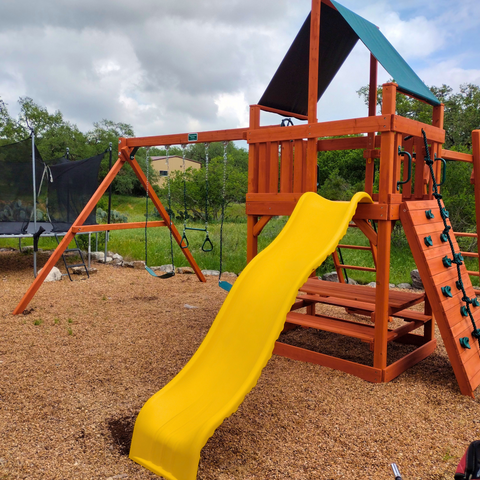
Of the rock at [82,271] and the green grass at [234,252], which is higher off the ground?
the green grass at [234,252]

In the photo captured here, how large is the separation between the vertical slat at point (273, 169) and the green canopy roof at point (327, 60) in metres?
1.08

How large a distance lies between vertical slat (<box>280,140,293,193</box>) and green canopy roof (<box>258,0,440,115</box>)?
3.89 feet

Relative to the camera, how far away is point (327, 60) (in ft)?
18.7

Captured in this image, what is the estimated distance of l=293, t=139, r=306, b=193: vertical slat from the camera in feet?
14.2

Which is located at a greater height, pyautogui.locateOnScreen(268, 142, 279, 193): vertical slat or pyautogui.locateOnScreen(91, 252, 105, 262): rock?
Result: pyautogui.locateOnScreen(268, 142, 279, 193): vertical slat

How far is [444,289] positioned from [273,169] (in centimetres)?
198

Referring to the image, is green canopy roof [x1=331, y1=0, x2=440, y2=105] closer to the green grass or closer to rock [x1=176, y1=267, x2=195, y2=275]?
the green grass

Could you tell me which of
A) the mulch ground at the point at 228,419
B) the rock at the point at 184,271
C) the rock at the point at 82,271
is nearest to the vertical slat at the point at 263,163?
the mulch ground at the point at 228,419

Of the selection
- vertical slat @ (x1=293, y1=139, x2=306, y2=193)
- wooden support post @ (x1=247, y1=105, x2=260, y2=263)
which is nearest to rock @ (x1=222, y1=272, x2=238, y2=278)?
wooden support post @ (x1=247, y1=105, x2=260, y2=263)

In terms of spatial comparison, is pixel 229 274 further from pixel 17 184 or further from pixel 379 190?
pixel 379 190

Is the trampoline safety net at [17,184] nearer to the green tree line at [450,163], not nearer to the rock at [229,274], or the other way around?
the rock at [229,274]

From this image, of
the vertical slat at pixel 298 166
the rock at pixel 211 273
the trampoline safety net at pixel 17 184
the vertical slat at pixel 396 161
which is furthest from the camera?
the rock at pixel 211 273

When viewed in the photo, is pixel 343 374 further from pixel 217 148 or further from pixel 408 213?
pixel 217 148

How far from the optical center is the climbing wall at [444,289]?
358 centimetres
